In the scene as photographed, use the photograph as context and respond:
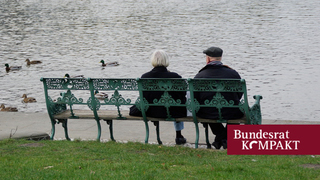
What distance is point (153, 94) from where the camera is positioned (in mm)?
8633

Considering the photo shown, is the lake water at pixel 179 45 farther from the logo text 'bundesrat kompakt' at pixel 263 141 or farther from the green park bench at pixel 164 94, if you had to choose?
the logo text 'bundesrat kompakt' at pixel 263 141

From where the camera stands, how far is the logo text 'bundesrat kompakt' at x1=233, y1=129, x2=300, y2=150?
21.9 feet

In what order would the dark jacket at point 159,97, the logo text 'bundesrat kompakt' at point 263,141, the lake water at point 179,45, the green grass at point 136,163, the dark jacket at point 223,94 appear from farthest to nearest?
the lake water at point 179,45
the dark jacket at point 159,97
the dark jacket at point 223,94
the logo text 'bundesrat kompakt' at point 263,141
the green grass at point 136,163

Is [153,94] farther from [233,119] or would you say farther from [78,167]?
[78,167]

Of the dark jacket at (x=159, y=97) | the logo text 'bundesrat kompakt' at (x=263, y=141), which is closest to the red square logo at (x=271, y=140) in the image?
the logo text 'bundesrat kompakt' at (x=263, y=141)

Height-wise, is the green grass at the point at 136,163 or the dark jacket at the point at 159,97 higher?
the dark jacket at the point at 159,97

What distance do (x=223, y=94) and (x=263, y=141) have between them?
1627mm

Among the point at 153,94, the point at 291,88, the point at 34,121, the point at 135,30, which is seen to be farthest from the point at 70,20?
the point at 153,94

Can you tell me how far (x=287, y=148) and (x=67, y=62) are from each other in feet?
66.3

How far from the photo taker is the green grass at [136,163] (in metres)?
5.97

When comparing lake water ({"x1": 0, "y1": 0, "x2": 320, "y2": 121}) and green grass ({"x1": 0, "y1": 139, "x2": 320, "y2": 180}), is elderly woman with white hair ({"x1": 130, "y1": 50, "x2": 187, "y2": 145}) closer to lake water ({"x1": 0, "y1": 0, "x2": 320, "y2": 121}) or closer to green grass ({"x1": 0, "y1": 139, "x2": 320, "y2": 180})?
green grass ({"x1": 0, "y1": 139, "x2": 320, "y2": 180})

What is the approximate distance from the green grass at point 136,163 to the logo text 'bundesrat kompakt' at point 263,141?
0.51 ft

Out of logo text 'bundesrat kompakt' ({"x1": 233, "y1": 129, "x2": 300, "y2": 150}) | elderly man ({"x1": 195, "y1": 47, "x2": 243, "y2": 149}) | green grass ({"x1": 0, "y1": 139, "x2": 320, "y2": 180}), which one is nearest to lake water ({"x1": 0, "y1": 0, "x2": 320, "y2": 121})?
elderly man ({"x1": 195, "y1": 47, "x2": 243, "y2": 149})

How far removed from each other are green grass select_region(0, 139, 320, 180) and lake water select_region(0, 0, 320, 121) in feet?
22.0
